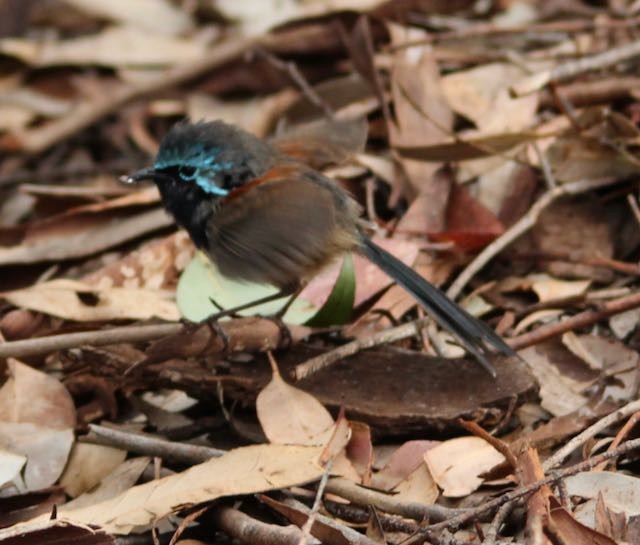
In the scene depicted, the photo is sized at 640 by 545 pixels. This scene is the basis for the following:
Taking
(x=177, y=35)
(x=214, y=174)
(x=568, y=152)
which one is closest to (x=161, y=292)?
(x=214, y=174)

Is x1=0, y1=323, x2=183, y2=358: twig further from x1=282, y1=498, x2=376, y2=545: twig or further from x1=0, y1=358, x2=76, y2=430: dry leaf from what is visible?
x1=282, y1=498, x2=376, y2=545: twig

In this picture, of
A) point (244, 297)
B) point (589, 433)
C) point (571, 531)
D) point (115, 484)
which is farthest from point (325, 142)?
point (571, 531)

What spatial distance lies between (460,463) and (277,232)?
1037 mm

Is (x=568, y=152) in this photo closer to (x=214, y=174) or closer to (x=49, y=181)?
(x=214, y=174)

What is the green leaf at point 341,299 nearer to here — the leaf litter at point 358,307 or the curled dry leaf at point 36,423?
the leaf litter at point 358,307

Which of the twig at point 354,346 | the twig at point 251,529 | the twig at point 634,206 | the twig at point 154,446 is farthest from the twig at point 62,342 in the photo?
the twig at point 634,206

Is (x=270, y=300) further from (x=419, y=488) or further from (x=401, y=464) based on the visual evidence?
(x=419, y=488)

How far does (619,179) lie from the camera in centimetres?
501

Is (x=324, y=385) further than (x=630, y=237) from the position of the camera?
No

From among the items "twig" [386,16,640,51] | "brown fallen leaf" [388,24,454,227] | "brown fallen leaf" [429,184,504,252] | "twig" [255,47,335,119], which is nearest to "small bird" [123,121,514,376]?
"brown fallen leaf" [429,184,504,252]

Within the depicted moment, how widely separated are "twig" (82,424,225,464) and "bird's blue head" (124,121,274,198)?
103cm

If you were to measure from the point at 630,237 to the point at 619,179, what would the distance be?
279 mm

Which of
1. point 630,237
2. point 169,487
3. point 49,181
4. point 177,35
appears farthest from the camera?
point 177,35

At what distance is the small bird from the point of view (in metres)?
4.16
